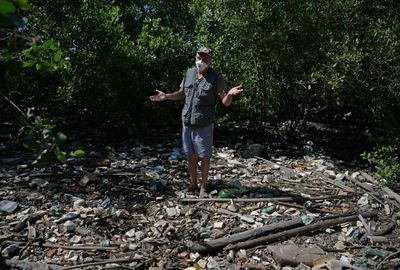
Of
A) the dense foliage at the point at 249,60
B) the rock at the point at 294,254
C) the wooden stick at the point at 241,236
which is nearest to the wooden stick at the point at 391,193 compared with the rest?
the dense foliage at the point at 249,60

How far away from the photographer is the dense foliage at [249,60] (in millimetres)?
6168

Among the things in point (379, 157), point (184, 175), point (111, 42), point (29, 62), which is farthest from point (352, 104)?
point (29, 62)

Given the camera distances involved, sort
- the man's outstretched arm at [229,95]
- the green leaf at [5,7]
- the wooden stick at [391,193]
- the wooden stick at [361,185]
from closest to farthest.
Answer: the green leaf at [5,7]
the man's outstretched arm at [229,95]
the wooden stick at [391,193]
the wooden stick at [361,185]

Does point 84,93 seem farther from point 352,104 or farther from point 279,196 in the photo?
point 352,104

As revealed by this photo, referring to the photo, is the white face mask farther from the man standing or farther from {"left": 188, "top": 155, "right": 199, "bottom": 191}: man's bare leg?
{"left": 188, "top": 155, "right": 199, "bottom": 191}: man's bare leg

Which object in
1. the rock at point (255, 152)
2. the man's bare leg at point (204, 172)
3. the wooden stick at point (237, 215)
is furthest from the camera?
the rock at point (255, 152)

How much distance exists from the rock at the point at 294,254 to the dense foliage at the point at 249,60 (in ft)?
8.16

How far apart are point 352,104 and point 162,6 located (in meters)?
4.03

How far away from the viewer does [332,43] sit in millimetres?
6172

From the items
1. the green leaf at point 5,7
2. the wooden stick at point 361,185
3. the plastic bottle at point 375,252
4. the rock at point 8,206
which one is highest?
the green leaf at point 5,7

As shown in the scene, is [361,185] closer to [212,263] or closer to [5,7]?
[212,263]

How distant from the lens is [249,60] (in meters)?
6.98

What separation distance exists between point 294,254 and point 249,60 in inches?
143

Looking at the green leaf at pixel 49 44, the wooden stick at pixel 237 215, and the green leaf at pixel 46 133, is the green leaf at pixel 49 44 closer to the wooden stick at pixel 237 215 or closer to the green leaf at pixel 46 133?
the green leaf at pixel 46 133
